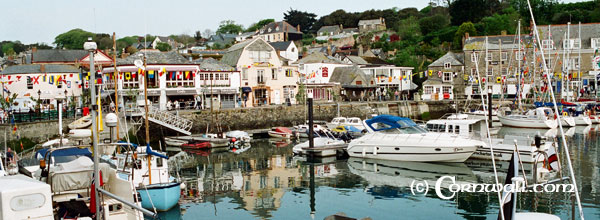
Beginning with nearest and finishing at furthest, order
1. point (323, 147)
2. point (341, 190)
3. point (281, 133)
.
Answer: point (341, 190)
point (323, 147)
point (281, 133)

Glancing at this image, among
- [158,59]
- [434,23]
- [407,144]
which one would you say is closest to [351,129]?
[407,144]

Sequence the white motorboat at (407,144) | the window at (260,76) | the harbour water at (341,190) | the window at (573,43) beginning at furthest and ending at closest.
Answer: the window at (573,43)
the window at (260,76)
the white motorboat at (407,144)
the harbour water at (341,190)

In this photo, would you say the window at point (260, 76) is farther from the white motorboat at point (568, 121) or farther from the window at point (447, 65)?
the white motorboat at point (568, 121)

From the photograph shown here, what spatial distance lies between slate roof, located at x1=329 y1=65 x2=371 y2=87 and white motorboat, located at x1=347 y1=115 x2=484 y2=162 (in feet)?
117

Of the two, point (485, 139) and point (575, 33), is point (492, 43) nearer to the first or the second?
point (575, 33)

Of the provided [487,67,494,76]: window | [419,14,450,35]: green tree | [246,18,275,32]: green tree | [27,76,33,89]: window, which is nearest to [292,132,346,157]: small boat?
[27,76,33,89]: window

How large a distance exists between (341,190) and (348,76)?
150 feet

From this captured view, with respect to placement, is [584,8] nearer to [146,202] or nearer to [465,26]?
[465,26]

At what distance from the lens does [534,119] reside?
154 feet

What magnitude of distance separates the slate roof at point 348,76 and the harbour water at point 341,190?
111 ft

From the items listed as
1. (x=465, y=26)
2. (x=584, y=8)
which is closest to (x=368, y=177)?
(x=465, y=26)

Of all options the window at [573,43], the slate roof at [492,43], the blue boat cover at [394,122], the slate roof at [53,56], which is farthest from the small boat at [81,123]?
the window at [573,43]

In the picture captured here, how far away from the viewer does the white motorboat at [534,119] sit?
1831 inches

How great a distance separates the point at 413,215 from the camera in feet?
63.9
